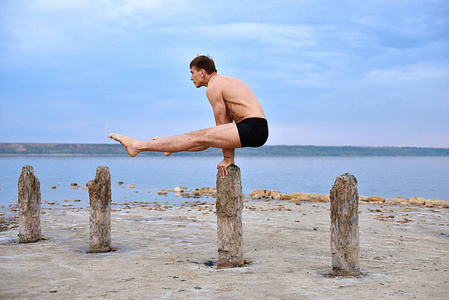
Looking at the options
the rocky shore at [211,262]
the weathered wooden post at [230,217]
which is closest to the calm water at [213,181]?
the rocky shore at [211,262]

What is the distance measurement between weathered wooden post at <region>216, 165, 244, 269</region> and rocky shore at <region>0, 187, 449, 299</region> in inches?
12.7

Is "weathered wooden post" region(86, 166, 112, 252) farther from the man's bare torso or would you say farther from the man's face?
the man's bare torso

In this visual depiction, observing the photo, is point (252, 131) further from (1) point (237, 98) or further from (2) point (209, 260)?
(2) point (209, 260)

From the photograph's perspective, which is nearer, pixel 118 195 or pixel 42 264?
pixel 42 264

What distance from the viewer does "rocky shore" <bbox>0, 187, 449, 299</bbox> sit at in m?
6.67

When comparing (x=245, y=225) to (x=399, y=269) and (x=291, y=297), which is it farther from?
(x=291, y=297)

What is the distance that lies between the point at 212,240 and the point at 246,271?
10.3ft

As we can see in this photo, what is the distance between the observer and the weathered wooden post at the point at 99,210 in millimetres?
9562

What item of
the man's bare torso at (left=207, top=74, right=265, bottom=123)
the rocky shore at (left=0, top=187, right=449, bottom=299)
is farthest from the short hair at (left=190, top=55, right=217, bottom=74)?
the rocky shore at (left=0, top=187, right=449, bottom=299)

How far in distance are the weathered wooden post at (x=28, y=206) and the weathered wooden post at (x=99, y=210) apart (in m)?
1.93

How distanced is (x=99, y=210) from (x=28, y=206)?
2.21 meters

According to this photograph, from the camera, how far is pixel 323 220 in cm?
1480

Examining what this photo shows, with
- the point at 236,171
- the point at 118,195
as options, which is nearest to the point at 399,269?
the point at 236,171

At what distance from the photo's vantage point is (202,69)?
7.93m
